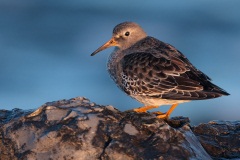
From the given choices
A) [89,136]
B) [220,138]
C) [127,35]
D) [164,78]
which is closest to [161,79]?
[164,78]

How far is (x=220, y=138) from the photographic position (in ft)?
21.6

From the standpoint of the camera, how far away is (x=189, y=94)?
22.7 ft

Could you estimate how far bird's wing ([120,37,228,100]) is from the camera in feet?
22.9

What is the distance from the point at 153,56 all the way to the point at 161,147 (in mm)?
2670

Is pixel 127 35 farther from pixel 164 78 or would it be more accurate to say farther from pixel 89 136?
pixel 89 136

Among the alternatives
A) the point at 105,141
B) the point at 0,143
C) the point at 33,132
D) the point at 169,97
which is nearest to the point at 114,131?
the point at 105,141

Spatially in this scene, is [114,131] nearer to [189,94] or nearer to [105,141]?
[105,141]

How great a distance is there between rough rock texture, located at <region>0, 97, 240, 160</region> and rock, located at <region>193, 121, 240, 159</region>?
29.7 inches

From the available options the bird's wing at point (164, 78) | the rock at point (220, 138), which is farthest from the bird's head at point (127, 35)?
the rock at point (220, 138)

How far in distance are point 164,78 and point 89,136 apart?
249 cm

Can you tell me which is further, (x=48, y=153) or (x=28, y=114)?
(x=28, y=114)

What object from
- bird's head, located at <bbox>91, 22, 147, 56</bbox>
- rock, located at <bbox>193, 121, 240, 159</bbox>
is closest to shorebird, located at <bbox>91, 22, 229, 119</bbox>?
rock, located at <bbox>193, 121, 240, 159</bbox>

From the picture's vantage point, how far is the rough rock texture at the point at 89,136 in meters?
4.84

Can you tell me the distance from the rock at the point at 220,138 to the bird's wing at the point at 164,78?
511mm
